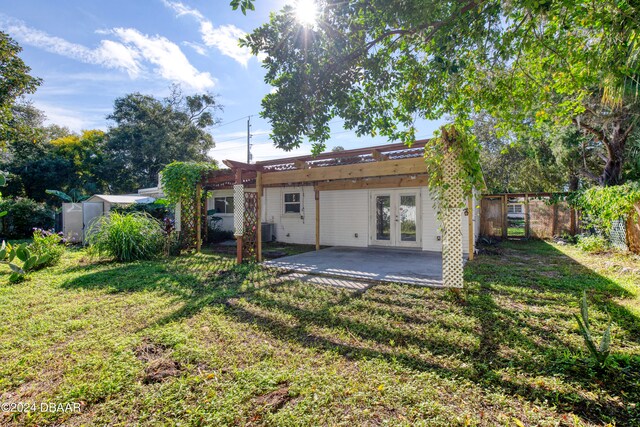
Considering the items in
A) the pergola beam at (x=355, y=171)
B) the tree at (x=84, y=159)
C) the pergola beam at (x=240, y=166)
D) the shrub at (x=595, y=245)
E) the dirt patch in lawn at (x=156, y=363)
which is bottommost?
the dirt patch in lawn at (x=156, y=363)

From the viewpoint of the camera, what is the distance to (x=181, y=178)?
9641 mm

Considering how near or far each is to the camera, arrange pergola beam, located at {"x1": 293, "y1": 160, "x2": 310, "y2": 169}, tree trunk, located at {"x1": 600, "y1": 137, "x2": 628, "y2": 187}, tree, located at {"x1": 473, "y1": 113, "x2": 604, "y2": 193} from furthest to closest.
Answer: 1. tree, located at {"x1": 473, "y1": 113, "x2": 604, "y2": 193}
2. tree trunk, located at {"x1": 600, "y1": 137, "x2": 628, "y2": 187}
3. pergola beam, located at {"x1": 293, "y1": 160, "x2": 310, "y2": 169}

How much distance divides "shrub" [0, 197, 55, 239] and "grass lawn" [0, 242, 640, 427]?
1194 centimetres

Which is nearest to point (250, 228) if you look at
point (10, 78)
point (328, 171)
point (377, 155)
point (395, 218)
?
point (328, 171)

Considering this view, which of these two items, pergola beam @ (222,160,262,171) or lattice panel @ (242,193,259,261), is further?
lattice panel @ (242,193,259,261)

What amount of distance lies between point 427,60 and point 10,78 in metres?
13.1

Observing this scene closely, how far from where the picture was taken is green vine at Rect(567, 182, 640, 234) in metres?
7.78

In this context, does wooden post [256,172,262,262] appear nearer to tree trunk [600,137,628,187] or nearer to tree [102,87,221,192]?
tree trunk [600,137,628,187]

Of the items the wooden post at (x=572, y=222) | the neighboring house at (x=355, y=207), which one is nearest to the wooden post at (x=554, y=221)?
the wooden post at (x=572, y=222)

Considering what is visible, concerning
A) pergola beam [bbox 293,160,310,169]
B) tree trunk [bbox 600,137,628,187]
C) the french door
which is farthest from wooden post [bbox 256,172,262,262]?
tree trunk [bbox 600,137,628,187]

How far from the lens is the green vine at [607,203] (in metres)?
7.78

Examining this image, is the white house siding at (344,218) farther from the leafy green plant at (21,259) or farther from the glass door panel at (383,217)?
the leafy green plant at (21,259)

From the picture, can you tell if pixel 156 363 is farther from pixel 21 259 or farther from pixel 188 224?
pixel 188 224

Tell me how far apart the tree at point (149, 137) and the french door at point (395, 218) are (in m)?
18.0
